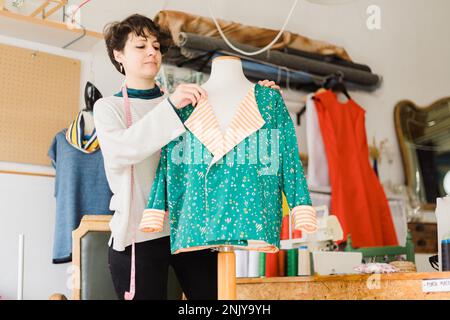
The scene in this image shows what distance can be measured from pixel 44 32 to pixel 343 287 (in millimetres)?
1037

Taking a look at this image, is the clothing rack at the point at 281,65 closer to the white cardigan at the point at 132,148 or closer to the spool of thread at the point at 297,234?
the spool of thread at the point at 297,234

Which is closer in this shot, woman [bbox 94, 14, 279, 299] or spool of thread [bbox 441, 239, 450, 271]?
woman [bbox 94, 14, 279, 299]

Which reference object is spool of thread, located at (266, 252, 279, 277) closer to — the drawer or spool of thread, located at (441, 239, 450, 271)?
spool of thread, located at (441, 239, 450, 271)

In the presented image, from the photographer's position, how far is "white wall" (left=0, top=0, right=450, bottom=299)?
1.72 metres

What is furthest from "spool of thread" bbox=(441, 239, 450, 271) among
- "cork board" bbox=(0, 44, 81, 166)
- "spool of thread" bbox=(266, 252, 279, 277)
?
"cork board" bbox=(0, 44, 81, 166)

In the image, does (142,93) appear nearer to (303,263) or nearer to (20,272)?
(20,272)

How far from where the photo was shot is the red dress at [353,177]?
3.12 metres

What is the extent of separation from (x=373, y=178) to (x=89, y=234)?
1844 mm

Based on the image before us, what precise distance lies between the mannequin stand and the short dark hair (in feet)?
1.59

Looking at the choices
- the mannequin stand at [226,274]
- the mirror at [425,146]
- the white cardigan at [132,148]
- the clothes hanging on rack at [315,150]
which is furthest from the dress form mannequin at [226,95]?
the mirror at [425,146]

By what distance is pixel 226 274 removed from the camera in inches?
57.7

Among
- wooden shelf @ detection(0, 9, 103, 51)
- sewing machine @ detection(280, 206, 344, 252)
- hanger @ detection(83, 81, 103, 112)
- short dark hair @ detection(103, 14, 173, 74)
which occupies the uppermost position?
wooden shelf @ detection(0, 9, 103, 51)

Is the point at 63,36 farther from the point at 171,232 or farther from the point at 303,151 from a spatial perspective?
the point at 303,151

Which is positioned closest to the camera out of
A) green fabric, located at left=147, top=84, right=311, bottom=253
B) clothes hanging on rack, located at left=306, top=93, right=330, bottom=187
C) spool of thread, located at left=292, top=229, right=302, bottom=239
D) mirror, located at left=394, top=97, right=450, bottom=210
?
green fabric, located at left=147, top=84, right=311, bottom=253
